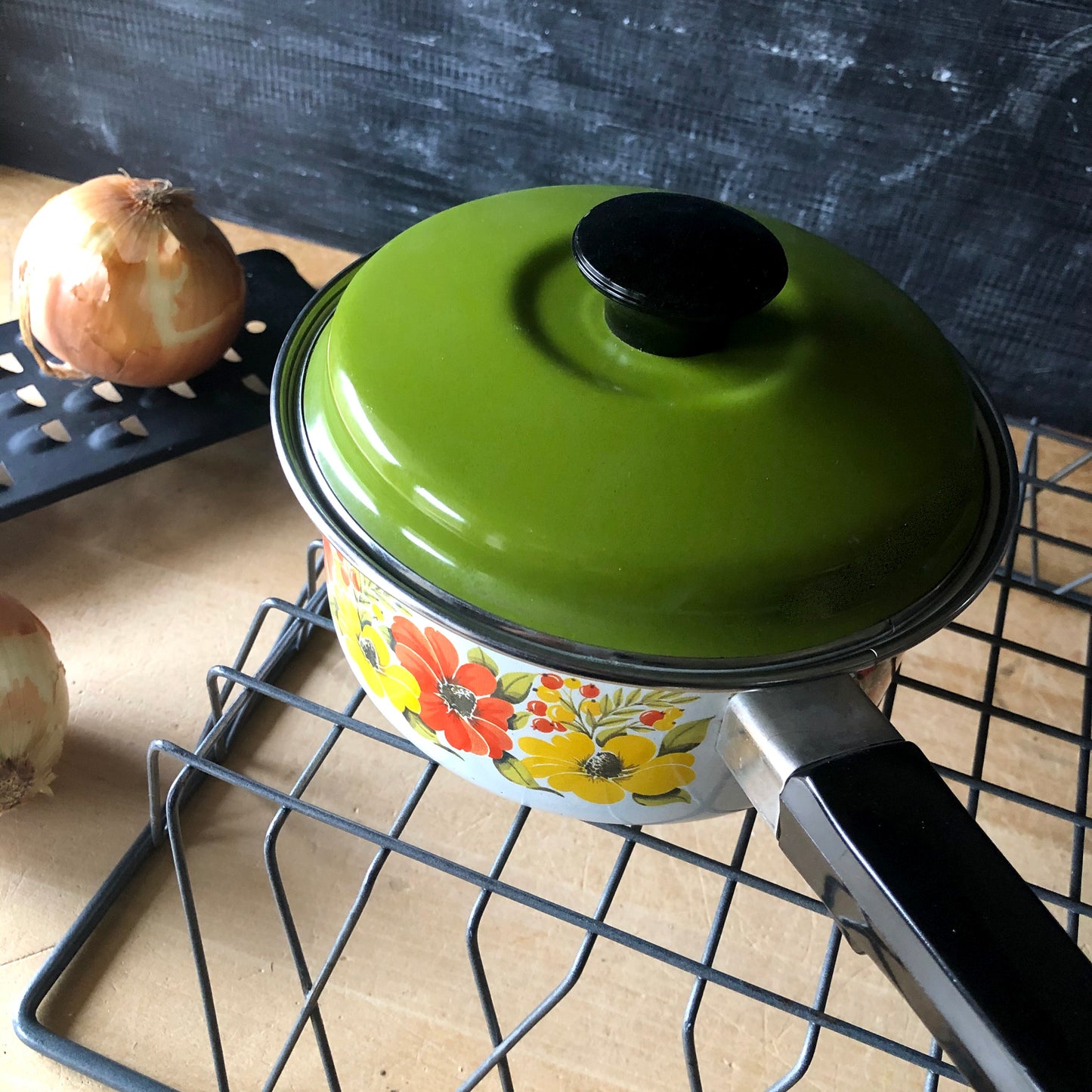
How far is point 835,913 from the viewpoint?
0.89ft

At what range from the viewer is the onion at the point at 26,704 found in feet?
1.43

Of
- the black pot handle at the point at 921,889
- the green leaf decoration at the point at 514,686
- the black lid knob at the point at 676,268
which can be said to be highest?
the black lid knob at the point at 676,268

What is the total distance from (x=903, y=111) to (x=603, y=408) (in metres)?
0.42

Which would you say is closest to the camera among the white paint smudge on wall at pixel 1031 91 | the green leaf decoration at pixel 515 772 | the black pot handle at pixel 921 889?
the black pot handle at pixel 921 889

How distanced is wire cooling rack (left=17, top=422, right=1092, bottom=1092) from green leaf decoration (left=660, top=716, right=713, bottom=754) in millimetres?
55

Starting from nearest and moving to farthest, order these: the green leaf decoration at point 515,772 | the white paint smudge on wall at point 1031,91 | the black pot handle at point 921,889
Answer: the black pot handle at point 921,889, the green leaf decoration at point 515,772, the white paint smudge on wall at point 1031,91

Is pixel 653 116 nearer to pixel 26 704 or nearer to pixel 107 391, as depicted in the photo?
pixel 107 391

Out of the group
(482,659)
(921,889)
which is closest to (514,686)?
(482,659)

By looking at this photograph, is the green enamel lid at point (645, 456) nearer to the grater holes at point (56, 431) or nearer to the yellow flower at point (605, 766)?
the yellow flower at point (605, 766)

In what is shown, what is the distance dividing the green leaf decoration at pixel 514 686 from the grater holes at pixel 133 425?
387 mm

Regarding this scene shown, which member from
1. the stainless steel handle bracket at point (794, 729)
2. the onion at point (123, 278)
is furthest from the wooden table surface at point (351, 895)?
the stainless steel handle bracket at point (794, 729)

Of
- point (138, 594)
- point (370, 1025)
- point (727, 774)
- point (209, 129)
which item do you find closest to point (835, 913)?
point (727, 774)

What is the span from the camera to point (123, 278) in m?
0.56

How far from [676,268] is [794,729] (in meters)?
0.14
